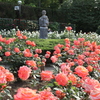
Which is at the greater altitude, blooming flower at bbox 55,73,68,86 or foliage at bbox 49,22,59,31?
blooming flower at bbox 55,73,68,86

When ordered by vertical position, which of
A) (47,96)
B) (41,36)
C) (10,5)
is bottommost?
(41,36)

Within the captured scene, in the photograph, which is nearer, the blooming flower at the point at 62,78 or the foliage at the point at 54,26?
the blooming flower at the point at 62,78

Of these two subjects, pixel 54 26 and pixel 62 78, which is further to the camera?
pixel 54 26

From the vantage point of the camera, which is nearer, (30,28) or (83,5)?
(30,28)

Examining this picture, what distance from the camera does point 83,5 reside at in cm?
2259

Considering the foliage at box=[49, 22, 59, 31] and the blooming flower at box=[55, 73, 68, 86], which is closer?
the blooming flower at box=[55, 73, 68, 86]

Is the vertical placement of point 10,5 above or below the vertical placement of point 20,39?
above

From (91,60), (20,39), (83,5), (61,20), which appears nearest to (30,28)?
(61,20)

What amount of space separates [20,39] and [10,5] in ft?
46.4

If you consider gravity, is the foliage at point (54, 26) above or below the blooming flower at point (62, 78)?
below

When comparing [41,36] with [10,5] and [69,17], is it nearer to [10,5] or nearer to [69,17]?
[10,5]

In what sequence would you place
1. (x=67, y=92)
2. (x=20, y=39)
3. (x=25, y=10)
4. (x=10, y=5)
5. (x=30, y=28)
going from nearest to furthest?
(x=67, y=92) → (x=20, y=39) → (x=30, y=28) → (x=10, y=5) → (x=25, y=10)

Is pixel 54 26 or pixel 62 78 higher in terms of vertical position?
pixel 62 78

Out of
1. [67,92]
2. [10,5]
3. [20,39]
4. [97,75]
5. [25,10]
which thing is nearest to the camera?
[67,92]
